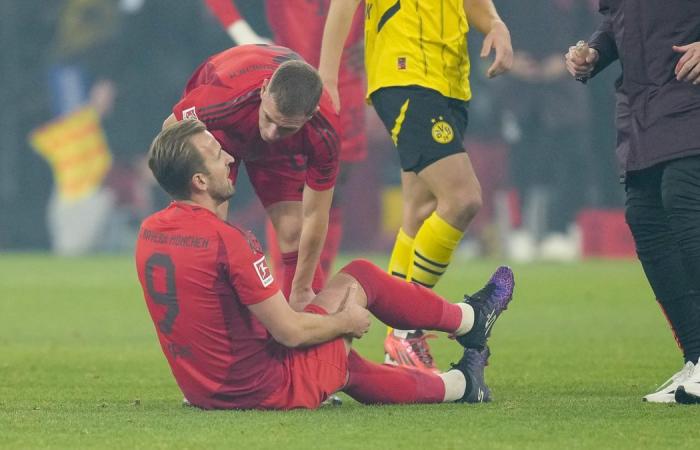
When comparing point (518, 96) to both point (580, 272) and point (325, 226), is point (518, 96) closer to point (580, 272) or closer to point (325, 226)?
point (580, 272)

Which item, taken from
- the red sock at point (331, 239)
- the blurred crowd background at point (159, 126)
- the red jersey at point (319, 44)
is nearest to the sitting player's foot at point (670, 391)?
the red sock at point (331, 239)

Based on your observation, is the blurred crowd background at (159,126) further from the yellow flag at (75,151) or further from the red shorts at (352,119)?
the red shorts at (352,119)

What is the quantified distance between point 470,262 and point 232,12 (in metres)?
8.80

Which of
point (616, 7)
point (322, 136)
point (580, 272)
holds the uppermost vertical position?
point (616, 7)

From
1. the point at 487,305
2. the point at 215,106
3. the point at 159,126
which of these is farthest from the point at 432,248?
the point at 159,126

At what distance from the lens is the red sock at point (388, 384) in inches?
188

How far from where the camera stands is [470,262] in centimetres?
1620

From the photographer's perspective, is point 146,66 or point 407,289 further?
point 146,66

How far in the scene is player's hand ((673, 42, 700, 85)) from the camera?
4668mm

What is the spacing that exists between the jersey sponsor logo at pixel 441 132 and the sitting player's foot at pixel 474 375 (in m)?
1.14

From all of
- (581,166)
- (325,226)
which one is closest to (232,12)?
(325,226)

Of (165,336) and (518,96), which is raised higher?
(518,96)

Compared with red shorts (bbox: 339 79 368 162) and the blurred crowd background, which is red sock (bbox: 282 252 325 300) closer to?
red shorts (bbox: 339 79 368 162)

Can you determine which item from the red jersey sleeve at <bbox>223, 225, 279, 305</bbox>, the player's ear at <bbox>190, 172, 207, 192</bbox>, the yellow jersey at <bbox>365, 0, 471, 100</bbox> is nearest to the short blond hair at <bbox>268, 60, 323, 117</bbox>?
the player's ear at <bbox>190, 172, 207, 192</bbox>
